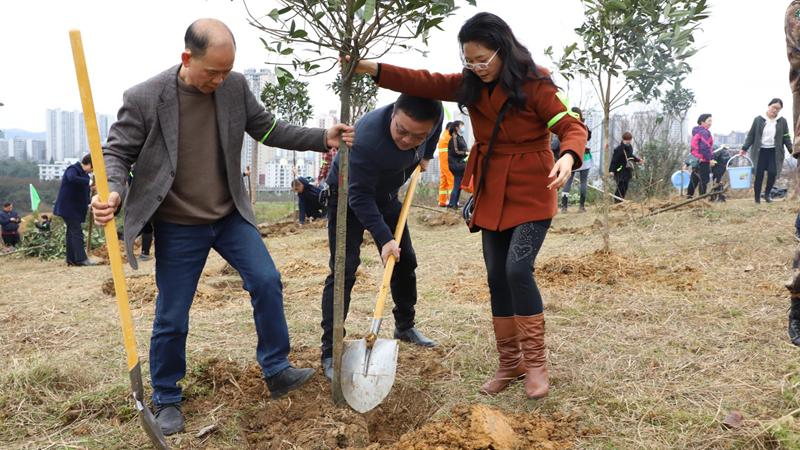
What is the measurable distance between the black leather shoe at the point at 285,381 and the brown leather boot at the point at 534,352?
1071mm

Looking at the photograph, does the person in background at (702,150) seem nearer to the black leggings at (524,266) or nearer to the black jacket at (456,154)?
the black jacket at (456,154)

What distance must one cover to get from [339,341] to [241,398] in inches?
24.6

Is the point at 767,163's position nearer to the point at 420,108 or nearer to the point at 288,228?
the point at 288,228

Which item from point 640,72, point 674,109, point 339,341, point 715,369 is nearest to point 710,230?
point 640,72

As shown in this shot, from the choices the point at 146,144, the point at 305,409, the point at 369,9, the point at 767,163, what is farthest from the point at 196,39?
the point at 767,163

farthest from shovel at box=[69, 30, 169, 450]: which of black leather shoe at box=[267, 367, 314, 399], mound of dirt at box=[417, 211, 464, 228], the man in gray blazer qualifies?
mound of dirt at box=[417, 211, 464, 228]

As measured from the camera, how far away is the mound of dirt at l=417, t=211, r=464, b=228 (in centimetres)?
1130

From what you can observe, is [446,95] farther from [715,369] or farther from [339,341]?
[715,369]

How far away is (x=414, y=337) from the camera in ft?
12.6

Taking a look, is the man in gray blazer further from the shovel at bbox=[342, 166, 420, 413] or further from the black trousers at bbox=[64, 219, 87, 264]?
the black trousers at bbox=[64, 219, 87, 264]

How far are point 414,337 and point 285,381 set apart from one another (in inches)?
42.9

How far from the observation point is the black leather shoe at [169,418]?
2693mm

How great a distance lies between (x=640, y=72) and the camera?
5.75 metres

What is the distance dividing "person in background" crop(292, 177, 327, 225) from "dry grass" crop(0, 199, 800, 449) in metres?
5.18
